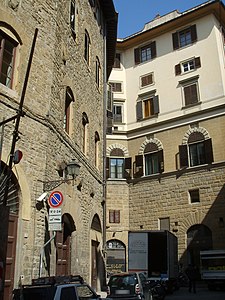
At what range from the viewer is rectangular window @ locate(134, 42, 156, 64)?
29.7 metres

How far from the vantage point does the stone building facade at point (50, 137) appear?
9586 mm

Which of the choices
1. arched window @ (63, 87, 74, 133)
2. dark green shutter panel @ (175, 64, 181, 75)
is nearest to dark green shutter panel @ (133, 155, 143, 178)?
dark green shutter panel @ (175, 64, 181, 75)

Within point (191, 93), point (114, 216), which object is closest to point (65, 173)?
point (114, 216)

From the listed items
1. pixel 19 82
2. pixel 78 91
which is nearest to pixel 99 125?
pixel 78 91

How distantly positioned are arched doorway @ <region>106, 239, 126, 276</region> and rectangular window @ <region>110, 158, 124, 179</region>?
4817mm

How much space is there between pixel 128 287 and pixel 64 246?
2531 mm

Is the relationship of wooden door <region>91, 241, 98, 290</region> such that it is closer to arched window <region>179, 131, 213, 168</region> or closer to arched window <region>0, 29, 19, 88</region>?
arched window <region>0, 29, 19, 88</region>

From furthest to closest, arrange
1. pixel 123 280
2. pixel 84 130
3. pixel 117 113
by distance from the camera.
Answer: pixel 117 113, pixel 84 130, pixel 123 280

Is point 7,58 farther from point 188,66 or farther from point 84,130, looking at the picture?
point 188,66

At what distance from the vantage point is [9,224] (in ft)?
30.6

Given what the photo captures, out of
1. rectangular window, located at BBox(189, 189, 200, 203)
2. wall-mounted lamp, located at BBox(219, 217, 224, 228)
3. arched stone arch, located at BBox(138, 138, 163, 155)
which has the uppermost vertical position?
arched stone arch, located at BBox(138, 138, 163, 155)

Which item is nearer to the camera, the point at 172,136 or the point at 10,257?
the point at 10,257

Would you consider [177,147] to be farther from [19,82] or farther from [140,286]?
[19,82]

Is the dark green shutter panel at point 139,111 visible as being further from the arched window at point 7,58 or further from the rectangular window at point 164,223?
the arched window at point 7,58
